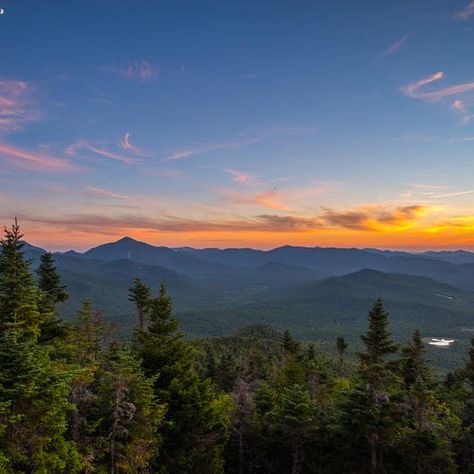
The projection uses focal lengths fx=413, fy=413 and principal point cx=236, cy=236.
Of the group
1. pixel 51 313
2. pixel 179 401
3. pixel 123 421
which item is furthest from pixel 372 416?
pixel 51 313

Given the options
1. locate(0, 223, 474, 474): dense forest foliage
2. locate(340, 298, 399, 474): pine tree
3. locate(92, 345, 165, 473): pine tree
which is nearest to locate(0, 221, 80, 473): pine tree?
locate(0, 223, 474, 474): dense forest foliage

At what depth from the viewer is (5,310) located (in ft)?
68.5

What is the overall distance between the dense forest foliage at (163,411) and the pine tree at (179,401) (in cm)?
8

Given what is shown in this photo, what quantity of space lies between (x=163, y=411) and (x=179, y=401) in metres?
3.19

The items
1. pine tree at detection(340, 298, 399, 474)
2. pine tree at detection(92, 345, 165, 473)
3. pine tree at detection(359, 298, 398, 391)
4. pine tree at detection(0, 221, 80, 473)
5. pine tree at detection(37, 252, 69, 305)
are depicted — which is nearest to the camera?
pine tree at detection(0, 221, 80, 473)

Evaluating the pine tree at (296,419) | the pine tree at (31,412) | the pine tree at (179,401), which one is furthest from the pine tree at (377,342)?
the pine tree at (31,412)

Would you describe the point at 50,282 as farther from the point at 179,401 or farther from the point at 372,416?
the point at 372,416

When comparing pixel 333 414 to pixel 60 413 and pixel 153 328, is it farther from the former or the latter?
pixel 60 413

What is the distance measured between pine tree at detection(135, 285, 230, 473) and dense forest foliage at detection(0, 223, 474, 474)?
77mm

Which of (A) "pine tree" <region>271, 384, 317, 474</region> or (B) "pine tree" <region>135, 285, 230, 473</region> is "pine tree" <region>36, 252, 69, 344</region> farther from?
(A) "pine tree" <region>271, 384, 317, 474</region>

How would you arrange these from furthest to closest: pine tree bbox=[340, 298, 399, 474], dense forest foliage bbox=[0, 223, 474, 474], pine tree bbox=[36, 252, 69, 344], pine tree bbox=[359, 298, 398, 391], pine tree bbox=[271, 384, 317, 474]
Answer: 1. pine tree bbox=[359, 298, 398, 391]
2. pine tree bbox=[271, 384, 317, 474]
3. pine tree bbox=[340, 298, 399, 474]
4. pine tree bbox=[36, 252, 69, 344]
5. dense forest foliage bbox=[0, 223, 474, 474]

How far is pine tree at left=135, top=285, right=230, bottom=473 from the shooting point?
26734 mm

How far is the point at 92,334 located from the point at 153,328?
22409 mm

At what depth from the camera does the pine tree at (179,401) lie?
87.7 feet
